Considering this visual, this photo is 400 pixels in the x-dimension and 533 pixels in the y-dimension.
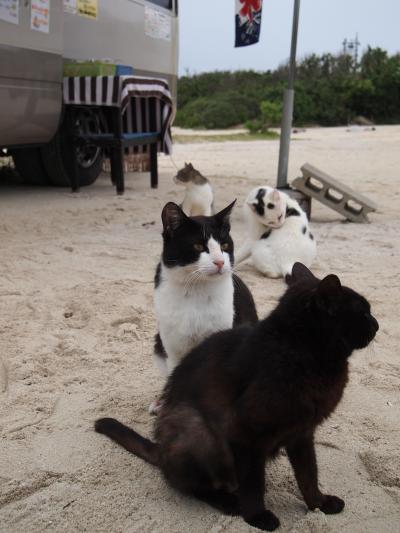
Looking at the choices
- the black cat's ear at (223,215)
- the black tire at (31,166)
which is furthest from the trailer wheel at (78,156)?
the black cat's ear at (223,215)

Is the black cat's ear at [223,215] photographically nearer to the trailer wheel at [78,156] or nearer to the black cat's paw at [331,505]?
the black cat's paw at [331,505]

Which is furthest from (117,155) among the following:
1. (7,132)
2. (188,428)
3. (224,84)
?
(224,84)

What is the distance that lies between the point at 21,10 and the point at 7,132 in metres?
1.35

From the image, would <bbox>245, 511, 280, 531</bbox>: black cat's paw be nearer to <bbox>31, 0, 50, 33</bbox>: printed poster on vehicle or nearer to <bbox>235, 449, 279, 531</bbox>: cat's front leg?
<bbox>235, 449, 279, 531</bbox>: cat's front leg

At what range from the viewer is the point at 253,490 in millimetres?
2062

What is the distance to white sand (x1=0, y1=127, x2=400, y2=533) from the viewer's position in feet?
7.14

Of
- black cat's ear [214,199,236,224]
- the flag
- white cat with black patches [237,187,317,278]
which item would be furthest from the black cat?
the flag

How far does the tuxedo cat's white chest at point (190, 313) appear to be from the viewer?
270 cm

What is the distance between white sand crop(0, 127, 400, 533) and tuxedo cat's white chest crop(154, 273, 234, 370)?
432mm

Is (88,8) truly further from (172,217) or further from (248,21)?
(172,217)

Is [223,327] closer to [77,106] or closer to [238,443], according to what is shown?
[238,443]

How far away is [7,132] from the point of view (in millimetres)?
6930

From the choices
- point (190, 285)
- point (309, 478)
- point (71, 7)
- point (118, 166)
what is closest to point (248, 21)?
point (71, 7)

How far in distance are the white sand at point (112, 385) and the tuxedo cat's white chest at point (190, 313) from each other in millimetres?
432
